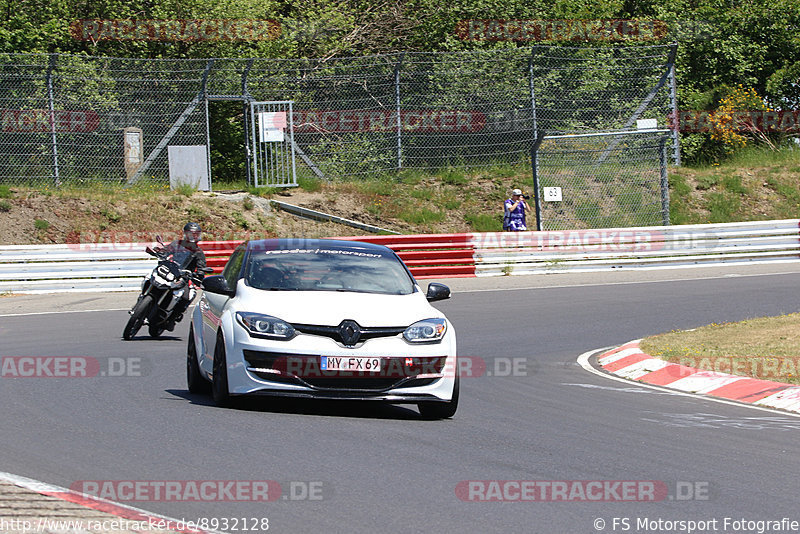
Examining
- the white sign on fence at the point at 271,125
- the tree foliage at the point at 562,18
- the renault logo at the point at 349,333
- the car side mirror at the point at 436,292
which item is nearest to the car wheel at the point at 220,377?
the renault logo at the point at 349,333

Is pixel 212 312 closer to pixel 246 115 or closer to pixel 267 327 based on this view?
pixel 267 327

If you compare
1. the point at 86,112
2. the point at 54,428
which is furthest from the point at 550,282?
the point at 54,428

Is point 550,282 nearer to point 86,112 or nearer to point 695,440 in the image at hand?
point 86,112

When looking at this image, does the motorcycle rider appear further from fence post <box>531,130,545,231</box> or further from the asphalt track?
fence post <box>531,130,545,231</box>

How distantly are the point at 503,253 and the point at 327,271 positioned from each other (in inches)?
560

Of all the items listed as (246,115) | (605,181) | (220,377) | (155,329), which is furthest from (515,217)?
(220,377)

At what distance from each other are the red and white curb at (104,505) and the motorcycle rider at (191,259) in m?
8.26

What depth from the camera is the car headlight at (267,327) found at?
27.3ft

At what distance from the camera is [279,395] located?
8.38 meters

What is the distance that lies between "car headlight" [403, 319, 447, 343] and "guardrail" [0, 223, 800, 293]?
43.4ft

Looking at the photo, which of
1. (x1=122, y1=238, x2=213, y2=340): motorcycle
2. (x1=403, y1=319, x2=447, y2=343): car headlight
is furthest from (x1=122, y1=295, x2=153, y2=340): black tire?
(x1=403, y1=319, x2=447, y2=343): car headlight

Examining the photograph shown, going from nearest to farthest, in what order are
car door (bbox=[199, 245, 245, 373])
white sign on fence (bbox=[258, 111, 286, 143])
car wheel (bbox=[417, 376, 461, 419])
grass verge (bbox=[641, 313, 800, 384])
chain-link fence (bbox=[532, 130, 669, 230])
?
car wheel (bbox=[417, 376, 461, 419]), car door (bbox=[199, 245, 245, 373]), grass verge (bbox=[641, 313, 800, 384]), chain-link fence (bbox=[532, 130, 669, 230]), white sign on fence (bbox=[258, 111, 286, 143])

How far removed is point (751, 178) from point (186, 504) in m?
28.8

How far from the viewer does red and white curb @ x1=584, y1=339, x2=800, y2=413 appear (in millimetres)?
9945
